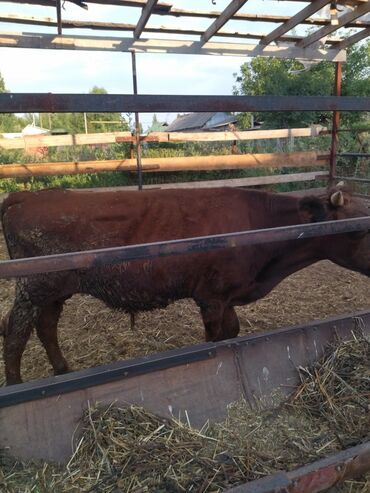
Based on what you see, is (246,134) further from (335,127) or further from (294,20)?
(294,20)

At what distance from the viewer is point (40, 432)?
196 cm

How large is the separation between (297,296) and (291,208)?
6.16 feet

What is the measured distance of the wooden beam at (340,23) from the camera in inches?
243

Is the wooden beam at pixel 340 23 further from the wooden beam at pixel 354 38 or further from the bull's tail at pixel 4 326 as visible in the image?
the bull's tail at pixel 4 326

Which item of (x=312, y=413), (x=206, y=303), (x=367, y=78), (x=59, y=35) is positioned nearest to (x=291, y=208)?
(x=206, y=303)

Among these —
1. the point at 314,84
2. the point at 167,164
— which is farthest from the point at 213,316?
the point at 314,84

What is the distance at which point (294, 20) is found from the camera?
20.7 feet

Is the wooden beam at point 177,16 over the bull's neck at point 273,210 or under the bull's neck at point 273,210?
over

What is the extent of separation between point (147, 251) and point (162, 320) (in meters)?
2.70

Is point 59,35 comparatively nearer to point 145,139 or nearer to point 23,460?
point 145,139

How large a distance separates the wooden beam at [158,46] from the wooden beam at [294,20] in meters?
0.23

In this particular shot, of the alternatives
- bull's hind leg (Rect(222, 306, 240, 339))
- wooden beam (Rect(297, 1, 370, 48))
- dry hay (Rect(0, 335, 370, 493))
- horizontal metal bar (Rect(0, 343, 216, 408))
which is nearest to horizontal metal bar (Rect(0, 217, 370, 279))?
horizontal metal bar (Rect(0, 343, 216, 408))

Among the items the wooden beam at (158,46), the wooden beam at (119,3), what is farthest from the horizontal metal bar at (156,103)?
the wooden beam at (158,46)

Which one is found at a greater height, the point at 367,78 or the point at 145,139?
the point at 367,78
